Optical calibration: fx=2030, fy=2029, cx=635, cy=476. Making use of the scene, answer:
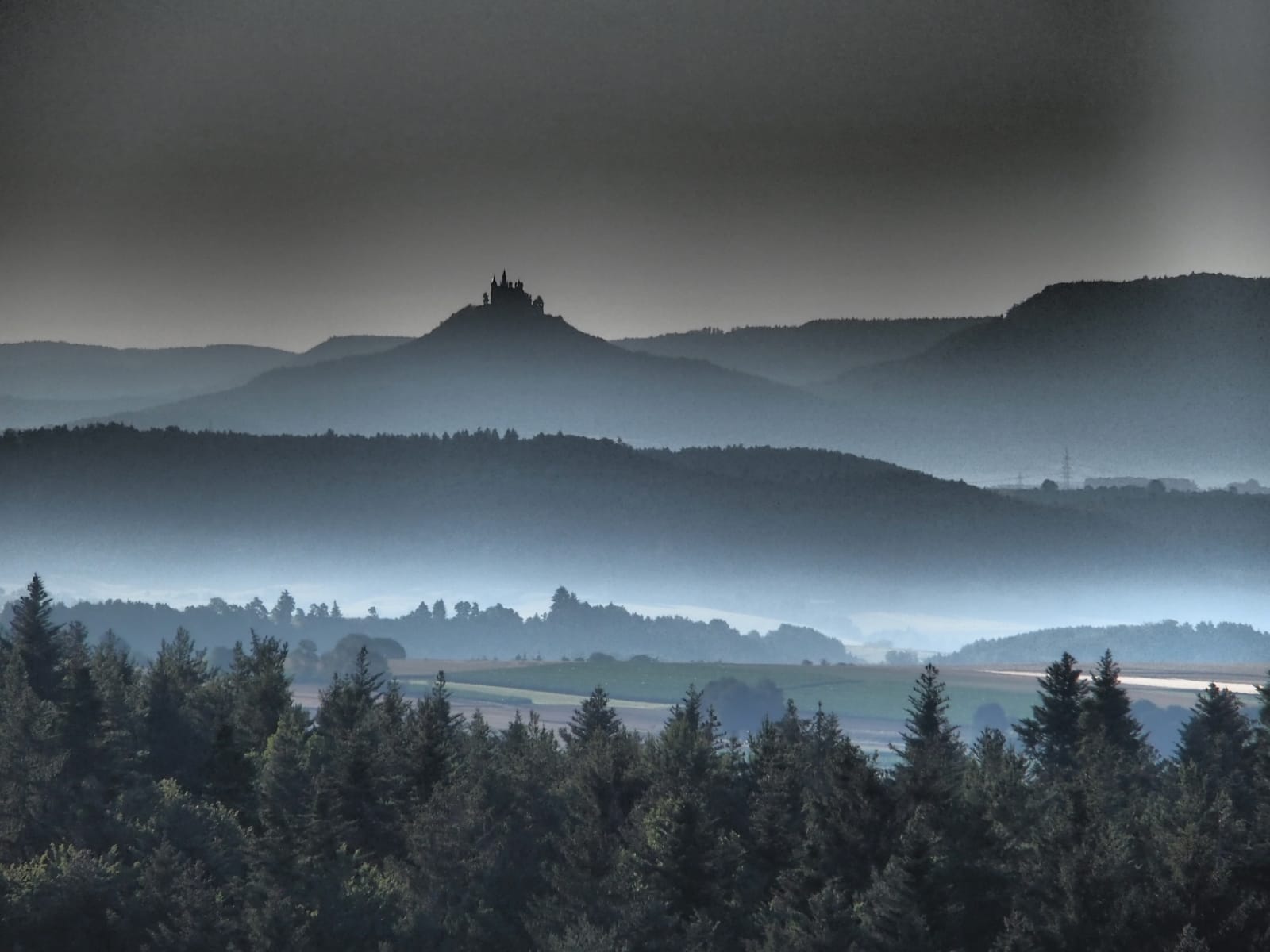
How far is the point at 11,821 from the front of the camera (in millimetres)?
101125

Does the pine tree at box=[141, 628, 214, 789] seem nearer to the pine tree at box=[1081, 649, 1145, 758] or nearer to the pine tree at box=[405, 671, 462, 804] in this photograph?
the pine tree at box=[405, 671, 462, 804]

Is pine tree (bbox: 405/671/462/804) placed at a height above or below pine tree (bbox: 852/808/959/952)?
above

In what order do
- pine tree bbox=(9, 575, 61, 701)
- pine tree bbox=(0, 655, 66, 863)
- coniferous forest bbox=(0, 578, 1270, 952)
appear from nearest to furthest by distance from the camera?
coniferous forest bbox=(0, 578, 1270, 952) → pine tree bbox=(0, 655, 66, 863) → pine tree bbox=(9, 575, 61, 701)

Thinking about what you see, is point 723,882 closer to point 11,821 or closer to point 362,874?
point 362,874

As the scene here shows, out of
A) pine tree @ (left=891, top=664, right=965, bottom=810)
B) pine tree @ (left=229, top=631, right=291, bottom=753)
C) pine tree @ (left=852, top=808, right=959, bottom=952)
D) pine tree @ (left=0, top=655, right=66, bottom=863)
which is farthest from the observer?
pine tree @ (left=229, top=631, right=291, bottom=753)

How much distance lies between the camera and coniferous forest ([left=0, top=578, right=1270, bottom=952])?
245 ft

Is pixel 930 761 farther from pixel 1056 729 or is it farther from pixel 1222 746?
pixel 1056 729

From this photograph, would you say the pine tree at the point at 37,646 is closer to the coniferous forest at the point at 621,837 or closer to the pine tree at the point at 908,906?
the coniferous forest at the point at 621,837

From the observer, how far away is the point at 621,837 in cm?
9050

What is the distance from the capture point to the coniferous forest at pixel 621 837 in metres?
74.6

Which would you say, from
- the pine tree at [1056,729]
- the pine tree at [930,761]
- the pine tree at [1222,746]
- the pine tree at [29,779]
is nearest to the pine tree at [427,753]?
the pine tree at [29,779]

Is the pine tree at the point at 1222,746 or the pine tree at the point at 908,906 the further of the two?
the pine tree at the point at 1222,746

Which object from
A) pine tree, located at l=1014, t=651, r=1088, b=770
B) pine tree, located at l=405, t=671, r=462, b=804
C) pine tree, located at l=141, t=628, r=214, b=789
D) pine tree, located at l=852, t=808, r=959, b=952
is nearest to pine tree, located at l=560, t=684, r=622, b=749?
pine tree, located at l=405, t=671, r=462, b=804

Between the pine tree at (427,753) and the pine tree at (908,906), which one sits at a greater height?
the pine tree at (427,753)
